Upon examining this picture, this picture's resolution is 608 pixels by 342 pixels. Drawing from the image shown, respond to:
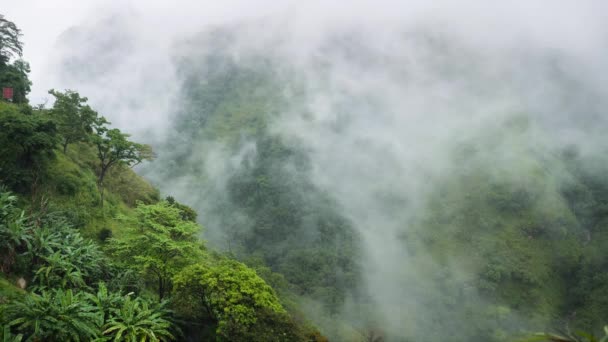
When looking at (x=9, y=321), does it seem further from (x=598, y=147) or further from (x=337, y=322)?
(x=598, y=147)

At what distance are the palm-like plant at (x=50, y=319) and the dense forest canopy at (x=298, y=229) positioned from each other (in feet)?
0.29

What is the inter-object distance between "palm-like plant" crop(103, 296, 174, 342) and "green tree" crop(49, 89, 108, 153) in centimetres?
2736

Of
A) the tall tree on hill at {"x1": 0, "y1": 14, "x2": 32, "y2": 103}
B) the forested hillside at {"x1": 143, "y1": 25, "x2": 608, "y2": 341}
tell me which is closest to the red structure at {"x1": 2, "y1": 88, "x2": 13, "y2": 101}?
the tall tree on hill at {"x1": 0, "y1": 14, "x2": 32, "y2": 103}

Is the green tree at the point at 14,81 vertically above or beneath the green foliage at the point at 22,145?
above

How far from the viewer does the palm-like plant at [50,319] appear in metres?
17.6

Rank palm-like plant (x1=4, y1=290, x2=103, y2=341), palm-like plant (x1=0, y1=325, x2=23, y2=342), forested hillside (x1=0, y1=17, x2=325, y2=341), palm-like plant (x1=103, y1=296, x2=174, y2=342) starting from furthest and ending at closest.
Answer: palm-like plant (x1=103, y1=296, x2=174, y2=342) → forested hillside (x1=0, y1=17, x2=325, y2=341) → palm-like plant (x1=4, y1=290, x2=103, y2=341) → palm-like plant (x1=0, y1=325, x2=23, y2=342)

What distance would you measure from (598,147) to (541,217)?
202 ft

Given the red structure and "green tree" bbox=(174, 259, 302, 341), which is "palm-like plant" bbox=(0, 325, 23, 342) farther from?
the red structure

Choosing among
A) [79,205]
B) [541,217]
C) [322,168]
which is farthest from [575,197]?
[79,205]

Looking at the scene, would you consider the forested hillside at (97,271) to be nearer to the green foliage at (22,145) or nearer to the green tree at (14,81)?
the green foliage at (22,145)

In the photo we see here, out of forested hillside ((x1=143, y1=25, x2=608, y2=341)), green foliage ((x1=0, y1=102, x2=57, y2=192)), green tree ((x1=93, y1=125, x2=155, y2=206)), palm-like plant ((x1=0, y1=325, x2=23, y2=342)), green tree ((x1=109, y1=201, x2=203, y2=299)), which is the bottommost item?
palm-like plant ((x1=0, y1=325, x2=23, y2=342))

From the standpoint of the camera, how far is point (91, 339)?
18.8 metres

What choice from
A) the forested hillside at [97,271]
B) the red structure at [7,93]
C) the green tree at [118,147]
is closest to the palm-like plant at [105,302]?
the forested hillside at [97,271]

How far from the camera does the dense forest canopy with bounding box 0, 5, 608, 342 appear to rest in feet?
80.9
